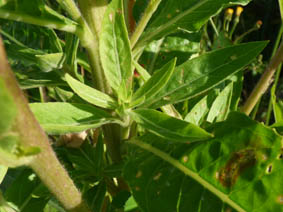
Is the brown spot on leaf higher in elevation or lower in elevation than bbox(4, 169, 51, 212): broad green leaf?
higher

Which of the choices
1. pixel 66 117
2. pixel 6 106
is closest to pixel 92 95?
pixel 66 117

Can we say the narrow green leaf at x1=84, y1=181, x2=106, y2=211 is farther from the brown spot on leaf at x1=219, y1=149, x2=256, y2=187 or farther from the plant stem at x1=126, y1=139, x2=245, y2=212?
the brown spot on leaf at x1=219, y1=149, x2=256, y2=187

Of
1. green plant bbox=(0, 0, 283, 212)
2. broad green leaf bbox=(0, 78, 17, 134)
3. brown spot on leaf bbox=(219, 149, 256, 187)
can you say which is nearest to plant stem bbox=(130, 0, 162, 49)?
green plant bbox=(0, 0, 283, 212)

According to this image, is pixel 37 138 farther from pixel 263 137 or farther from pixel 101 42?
pixel 263 137

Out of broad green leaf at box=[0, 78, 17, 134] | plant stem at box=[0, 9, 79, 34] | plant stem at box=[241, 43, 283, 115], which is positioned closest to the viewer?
broad green leaf at box=[0, 78, 17, 134]

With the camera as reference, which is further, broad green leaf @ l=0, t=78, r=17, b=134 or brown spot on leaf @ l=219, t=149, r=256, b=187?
brown spot on leaf @ l=219, t=149, r=256, b=187
